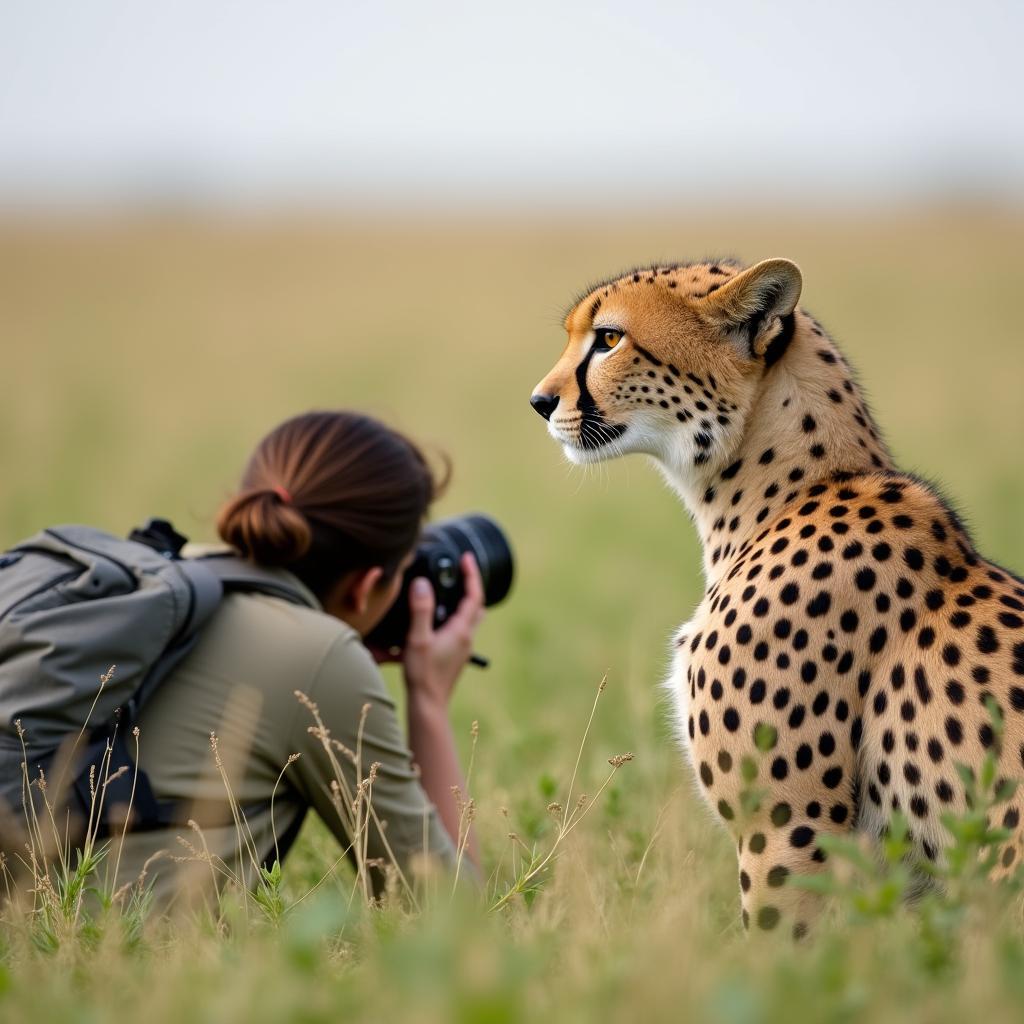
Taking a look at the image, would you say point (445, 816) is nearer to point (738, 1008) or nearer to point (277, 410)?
point (738, 1008)

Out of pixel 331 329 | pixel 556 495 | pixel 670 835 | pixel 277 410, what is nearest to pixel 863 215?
pixel 331 329

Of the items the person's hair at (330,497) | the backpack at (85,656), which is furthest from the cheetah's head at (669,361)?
the backpack at (85,656)

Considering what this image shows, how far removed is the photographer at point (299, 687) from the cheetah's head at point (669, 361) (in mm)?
413

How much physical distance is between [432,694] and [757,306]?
4.01 ft

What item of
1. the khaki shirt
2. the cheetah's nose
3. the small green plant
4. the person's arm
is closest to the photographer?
the khaki shirt

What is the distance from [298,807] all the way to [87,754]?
57 centimetres

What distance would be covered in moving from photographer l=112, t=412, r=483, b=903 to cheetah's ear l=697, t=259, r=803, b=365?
0.76 m

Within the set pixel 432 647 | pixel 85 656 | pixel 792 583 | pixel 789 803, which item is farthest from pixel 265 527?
pixel 789 803

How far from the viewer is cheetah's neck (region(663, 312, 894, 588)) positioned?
2840mm

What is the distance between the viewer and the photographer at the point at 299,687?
281cm

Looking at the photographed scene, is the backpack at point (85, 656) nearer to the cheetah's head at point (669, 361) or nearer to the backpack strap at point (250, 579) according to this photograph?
the backpack strap at point (250, 579)

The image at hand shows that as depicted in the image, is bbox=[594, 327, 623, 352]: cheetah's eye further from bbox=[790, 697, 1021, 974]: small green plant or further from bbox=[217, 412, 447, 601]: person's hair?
bbox=[790, 697, 1021, 974]: small green plant

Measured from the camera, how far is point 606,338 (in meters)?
3.00

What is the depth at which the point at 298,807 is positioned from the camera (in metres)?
3.06
